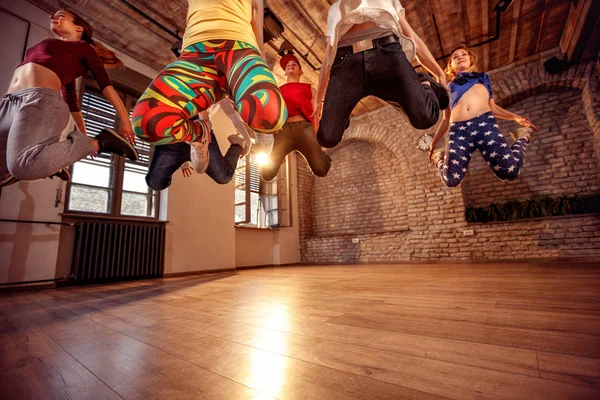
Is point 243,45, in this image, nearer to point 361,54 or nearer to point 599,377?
point 361,54

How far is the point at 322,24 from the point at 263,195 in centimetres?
383

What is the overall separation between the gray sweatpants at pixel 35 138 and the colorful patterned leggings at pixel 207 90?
0.51m

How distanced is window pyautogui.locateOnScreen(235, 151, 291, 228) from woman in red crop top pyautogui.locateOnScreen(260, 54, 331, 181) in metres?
3.49

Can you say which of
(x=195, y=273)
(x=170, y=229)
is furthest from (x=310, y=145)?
(x=195, y=273)

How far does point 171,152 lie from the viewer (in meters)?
1.91

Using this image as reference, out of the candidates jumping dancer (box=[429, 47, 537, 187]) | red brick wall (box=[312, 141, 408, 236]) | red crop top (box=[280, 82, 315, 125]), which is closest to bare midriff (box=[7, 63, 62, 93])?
red crop top (box=[280, 82, 315, 125])

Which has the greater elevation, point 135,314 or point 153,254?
point 153,254

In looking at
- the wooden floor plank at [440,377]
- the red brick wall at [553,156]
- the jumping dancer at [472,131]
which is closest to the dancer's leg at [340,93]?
the jumping dancer at [472,131]

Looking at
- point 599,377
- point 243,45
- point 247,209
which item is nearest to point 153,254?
point 247,209

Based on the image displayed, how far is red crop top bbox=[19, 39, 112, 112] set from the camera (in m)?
1.62

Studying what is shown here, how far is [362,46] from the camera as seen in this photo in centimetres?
175

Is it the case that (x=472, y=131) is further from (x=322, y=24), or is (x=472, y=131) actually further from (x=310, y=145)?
(x=322, y=24)

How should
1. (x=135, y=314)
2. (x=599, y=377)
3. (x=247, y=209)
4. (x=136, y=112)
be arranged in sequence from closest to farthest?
(x=599, y=377), (x=136, y=112), (x=135, y=314), (x=247, y=209)

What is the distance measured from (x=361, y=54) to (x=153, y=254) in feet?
12.8
